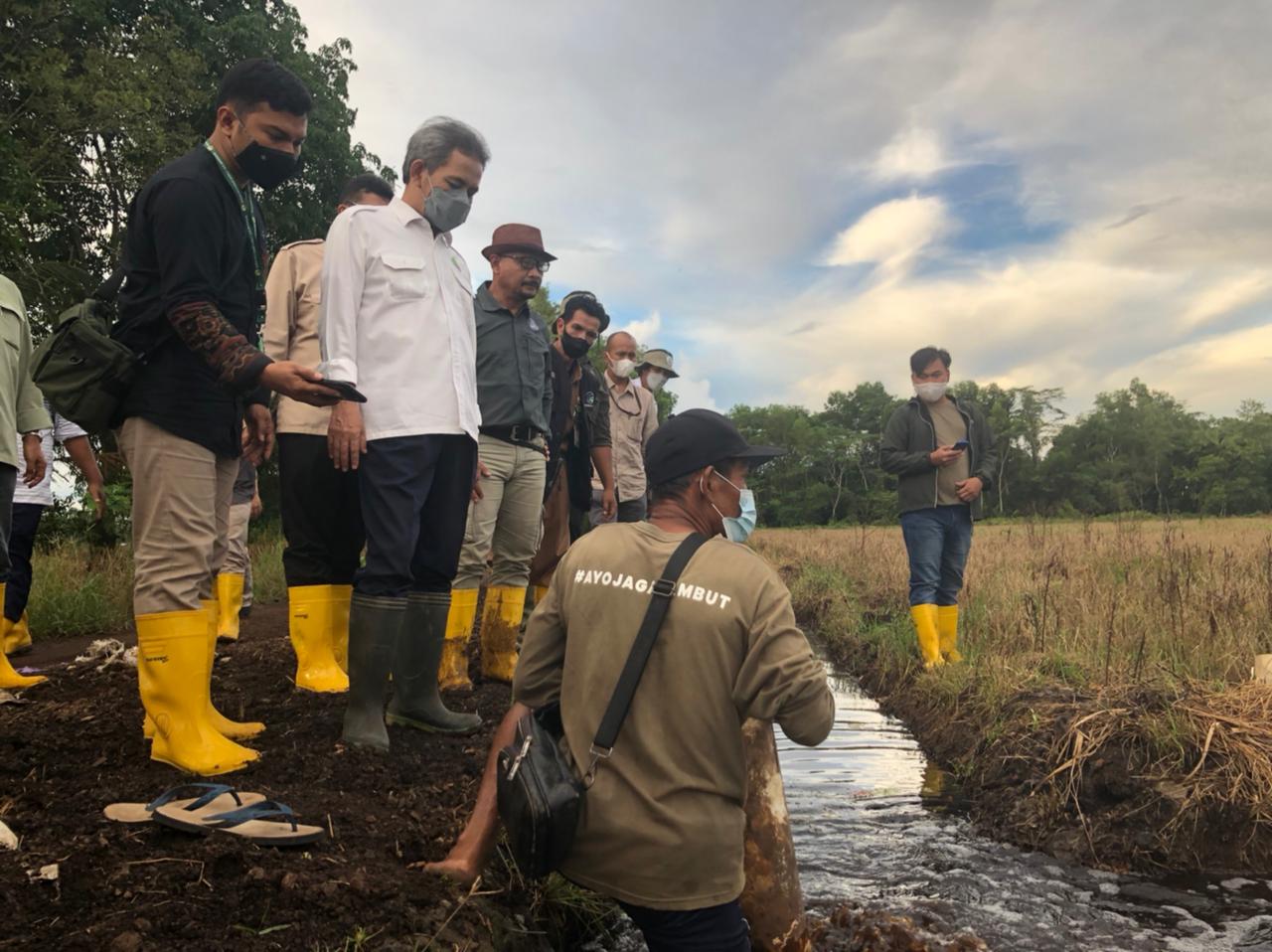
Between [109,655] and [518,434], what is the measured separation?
2.84m

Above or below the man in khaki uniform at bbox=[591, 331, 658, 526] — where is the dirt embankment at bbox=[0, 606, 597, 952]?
below

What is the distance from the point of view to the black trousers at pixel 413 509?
11.5 feet

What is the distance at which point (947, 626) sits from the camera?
7188 millimetres

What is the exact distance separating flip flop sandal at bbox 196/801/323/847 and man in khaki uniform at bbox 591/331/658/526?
4847mm

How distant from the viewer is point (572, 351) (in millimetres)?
6340

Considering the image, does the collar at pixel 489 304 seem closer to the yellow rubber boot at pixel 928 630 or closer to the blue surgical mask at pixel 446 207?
the blue surgical mask at pixel 446 207

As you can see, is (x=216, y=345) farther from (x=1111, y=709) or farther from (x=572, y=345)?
(x=1111, y=709)

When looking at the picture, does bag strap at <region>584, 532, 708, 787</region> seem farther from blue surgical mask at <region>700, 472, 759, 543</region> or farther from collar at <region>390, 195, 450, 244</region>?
collar at <region>390, 195, 450, 244</region>

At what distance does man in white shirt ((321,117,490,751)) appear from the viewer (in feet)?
11.4

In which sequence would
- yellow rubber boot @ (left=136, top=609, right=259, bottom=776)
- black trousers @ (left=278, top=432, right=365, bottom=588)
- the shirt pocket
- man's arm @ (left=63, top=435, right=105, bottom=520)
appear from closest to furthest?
yellow rubber boot @ (left=136, top=609, right=259, bottom=776), the shirt pocket, black trousers @ (left=278, top=432, right=365, bottom=588), man's arm @ (left=63, top=435, right=105, bottom=520)

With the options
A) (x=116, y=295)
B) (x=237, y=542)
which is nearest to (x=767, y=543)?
(x=237, y=542)

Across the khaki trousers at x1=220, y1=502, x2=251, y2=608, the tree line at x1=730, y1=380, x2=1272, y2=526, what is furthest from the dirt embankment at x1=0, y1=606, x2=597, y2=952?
the tree line at x1=730, y1=380, x2=1272, y2=526

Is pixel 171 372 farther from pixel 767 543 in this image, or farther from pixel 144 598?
pixel 767 543

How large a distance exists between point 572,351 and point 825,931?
401 centimetres
